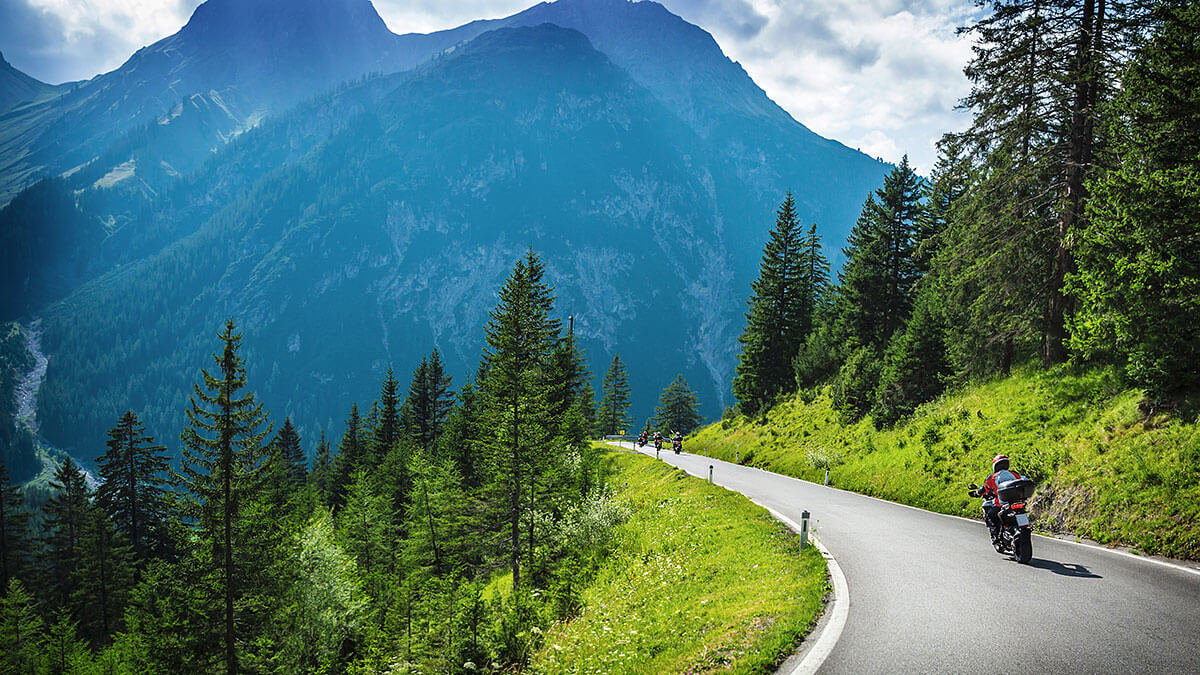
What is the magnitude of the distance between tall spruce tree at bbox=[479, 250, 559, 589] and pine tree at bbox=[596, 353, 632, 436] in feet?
182

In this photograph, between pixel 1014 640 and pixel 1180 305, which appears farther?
pixel 1180 305

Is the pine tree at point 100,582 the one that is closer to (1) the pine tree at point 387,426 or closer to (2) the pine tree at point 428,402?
(1) the pine tree at point 387,426

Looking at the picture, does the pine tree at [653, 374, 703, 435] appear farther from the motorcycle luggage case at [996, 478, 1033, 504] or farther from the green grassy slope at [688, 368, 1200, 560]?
the motorcycle luggage case at [996, 478, 1033, 504]

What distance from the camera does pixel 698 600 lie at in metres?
9.96

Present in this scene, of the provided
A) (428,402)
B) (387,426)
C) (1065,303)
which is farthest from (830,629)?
(387,426)

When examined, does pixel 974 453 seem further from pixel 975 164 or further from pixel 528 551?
pixel 528 551

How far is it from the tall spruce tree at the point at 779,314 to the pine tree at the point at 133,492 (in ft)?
168

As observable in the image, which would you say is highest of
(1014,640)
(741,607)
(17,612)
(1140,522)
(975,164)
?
(975,164)

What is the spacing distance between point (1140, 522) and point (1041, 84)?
1337cm

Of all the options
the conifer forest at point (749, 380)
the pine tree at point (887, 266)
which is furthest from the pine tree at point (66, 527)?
the pine tree at point (887, 266)

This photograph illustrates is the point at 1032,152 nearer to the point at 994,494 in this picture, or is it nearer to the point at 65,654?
the point at 994,494

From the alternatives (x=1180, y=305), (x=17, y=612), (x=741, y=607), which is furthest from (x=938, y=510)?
(x=17, y=612)

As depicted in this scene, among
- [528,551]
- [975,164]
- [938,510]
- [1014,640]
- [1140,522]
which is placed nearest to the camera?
Answer: [1014,640]

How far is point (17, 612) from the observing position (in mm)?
35188
